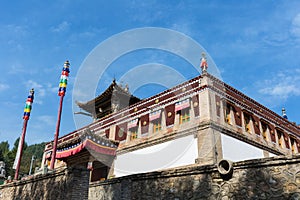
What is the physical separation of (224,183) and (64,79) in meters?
18.2

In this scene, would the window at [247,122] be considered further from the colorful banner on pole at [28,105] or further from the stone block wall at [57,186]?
the colorful banner on pole at [28,105]

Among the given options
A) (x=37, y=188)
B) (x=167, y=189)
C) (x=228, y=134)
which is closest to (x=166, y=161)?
(x=228, y=134)

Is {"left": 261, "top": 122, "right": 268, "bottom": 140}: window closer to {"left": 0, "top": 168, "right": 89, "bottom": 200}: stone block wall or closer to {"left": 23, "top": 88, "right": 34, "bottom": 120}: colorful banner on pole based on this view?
{"left": 0, "top": 168, "right": 89, "bottom": 200}: stone block wall

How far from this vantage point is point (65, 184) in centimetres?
893

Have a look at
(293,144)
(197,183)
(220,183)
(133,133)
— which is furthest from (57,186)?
(293,144)

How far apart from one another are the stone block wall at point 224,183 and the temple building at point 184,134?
26.4 feet

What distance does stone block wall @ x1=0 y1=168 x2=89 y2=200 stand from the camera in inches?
343

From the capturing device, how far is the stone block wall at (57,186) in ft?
28.6

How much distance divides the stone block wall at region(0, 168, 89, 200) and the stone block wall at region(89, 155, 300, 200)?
1511 millimetres

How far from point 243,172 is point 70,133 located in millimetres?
23863

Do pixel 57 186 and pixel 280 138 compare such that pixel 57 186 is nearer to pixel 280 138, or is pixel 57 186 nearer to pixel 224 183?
pixel 224 183

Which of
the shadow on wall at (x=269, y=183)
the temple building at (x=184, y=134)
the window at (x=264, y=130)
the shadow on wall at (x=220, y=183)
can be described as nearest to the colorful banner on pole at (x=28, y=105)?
the temple building at (x=184, y=134)

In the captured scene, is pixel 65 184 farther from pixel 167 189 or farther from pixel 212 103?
pixel 212 103

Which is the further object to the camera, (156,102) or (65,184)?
(156,102)
